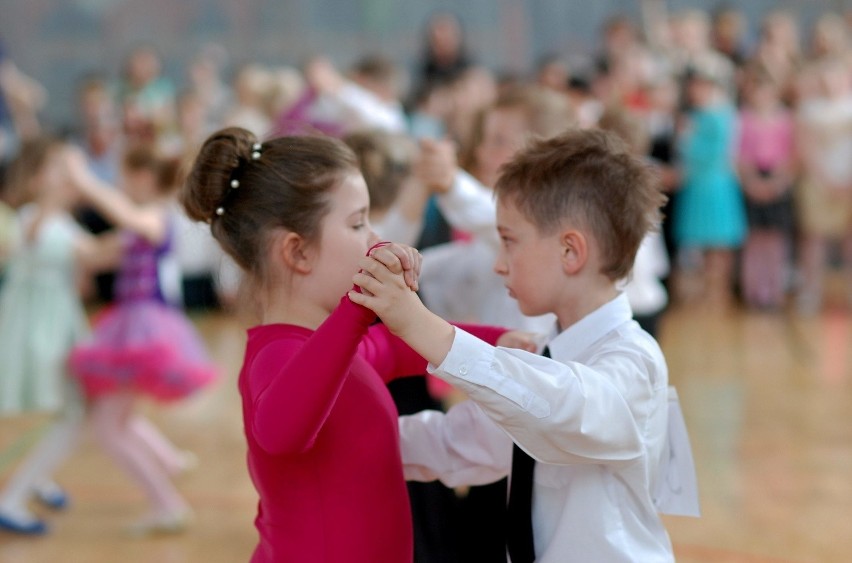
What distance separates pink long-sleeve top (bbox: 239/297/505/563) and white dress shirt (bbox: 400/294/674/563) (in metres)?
0.15

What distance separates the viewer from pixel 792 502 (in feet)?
12.3

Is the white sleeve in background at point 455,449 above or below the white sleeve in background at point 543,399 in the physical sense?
below

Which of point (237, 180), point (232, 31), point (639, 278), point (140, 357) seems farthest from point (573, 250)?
point (232, 31)

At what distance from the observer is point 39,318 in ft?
12.8

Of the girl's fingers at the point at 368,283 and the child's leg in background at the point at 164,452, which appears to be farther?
the child's leg in background at the point at 164,452

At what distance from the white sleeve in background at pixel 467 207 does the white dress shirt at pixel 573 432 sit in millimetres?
743

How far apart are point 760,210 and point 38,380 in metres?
5.46

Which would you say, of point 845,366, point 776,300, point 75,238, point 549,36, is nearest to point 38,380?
point 75,238

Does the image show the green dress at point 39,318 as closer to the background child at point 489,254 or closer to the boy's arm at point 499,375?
the background child at point 489,254

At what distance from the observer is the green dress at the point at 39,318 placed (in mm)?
3777

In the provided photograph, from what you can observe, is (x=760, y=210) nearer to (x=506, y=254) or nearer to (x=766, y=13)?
(x=766, y=13)

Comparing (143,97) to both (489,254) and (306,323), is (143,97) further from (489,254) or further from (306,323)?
(306,323)

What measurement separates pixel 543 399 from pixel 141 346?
8.63ft

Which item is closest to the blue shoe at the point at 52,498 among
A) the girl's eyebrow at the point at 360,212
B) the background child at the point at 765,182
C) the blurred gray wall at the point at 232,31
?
the girl's eyebrow at the point at 360,212
